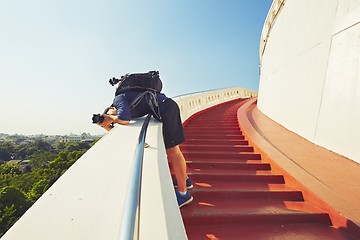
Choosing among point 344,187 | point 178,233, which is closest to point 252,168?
point 344,187

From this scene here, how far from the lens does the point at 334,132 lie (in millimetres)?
Result: 3436

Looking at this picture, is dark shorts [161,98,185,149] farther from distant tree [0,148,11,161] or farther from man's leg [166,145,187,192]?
distant tree [0,148,11,161]

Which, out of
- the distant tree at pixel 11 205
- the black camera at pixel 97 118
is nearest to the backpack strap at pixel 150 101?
the black camera at pixel 97 118

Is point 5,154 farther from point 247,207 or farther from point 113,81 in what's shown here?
point 247,207

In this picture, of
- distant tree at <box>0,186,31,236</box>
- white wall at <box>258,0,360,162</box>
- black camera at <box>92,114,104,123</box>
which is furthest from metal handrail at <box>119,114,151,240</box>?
distant tree at <box>0,186,31,236</box>

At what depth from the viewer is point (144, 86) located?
2.36m

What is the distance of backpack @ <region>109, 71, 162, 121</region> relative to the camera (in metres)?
2.26

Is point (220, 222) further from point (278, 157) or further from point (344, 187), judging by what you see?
point (278, 157)

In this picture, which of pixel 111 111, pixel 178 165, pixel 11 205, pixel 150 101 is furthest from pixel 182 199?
pixel 11 205

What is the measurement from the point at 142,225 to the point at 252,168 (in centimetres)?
289

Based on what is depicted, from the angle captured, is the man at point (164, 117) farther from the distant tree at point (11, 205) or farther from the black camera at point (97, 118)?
the distant tree at point (11, 205)

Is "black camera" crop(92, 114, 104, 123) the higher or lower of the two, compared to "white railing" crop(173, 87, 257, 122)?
lower

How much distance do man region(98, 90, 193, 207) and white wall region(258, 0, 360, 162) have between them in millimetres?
2517

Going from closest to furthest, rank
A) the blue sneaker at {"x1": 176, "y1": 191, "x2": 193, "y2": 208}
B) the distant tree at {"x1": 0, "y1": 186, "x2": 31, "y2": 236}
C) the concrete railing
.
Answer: the concrete railing
the blue sneaker at {"x1": 176, "y1": 191, "x2": 193, "y2": 208}
the distant tree at {"x1": 0, "y1": 186, "x2": 31, "y2": 236}
